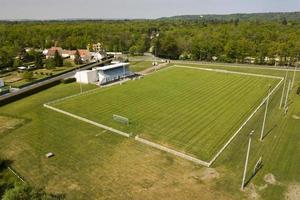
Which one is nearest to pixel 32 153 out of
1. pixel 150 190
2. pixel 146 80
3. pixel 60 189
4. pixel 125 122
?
pixel 60 189

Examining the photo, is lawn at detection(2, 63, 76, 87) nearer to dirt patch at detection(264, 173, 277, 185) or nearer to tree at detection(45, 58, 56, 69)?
tree at detection(45, 58, 56, 69)

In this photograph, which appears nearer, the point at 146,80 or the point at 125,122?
the point at 125,122

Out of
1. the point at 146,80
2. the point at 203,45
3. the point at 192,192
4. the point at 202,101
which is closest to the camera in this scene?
the point at 192,192

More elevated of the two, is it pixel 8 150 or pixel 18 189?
pixel 18 189

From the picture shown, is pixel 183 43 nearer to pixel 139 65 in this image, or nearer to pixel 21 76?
pixel 139 65

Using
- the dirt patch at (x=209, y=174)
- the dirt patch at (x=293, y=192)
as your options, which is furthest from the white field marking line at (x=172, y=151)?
the dirt patch at (x=293, y=192)

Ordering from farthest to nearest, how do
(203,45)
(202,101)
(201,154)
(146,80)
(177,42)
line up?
1. (177,42)
2. (203,45)
3. (146,80)
4. (202,101)
5. (201,154)

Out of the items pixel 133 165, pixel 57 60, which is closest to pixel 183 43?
pixel 57 60

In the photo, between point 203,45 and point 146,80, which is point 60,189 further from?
point 203,45
